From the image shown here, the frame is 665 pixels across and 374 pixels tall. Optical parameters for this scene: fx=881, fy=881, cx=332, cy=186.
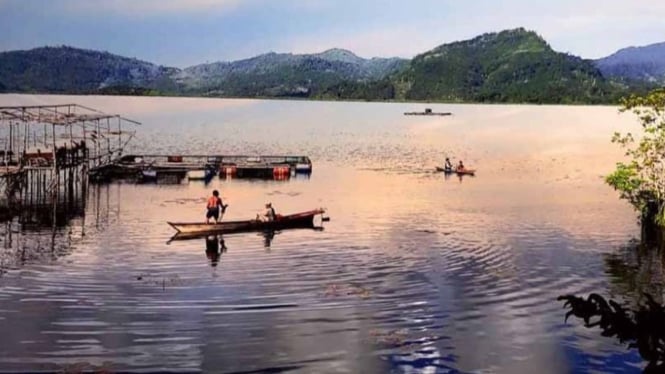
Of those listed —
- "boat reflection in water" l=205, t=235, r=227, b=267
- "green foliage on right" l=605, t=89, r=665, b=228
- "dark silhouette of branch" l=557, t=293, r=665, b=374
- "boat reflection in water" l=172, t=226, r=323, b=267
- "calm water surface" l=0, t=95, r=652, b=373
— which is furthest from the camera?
"green foliage on right" l=605, t=89, r=665, b=228

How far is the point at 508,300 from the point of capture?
1059 inches

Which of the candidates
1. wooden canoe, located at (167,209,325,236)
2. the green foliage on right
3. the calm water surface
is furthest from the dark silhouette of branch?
the green foliage on right

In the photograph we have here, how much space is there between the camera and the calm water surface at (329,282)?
20.6 meters

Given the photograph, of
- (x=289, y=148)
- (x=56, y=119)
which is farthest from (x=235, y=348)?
(x=289, y=148)

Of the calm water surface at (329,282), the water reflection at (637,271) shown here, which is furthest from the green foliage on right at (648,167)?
the water reflection at (637,271)

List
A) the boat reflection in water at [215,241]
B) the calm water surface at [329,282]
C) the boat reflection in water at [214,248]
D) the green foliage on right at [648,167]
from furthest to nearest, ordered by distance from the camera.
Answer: the green foliage on right at [648,167] → the boat reflection in water at [215,241] → the boat reflection in water at [214,248] → the calm water surface at [329,282]

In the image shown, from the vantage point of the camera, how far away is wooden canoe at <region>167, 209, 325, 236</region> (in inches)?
1479

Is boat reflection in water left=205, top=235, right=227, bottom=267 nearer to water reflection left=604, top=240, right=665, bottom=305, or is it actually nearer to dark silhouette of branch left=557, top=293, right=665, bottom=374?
water reflection left=604, top=240, right=665, bottom=305

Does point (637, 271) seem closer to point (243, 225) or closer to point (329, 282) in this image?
point (329, 282)

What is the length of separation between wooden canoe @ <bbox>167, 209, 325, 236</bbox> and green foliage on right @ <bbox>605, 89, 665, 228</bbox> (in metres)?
15.2

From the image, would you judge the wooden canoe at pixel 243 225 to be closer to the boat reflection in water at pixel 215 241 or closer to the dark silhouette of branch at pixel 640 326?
the boat reflection in water at pixel 215 241

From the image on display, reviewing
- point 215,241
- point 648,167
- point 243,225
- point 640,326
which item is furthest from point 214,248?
point 640,326

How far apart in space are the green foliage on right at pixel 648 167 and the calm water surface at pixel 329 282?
1811 mm

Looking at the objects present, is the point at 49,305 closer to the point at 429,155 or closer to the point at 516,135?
the point at 429,155
